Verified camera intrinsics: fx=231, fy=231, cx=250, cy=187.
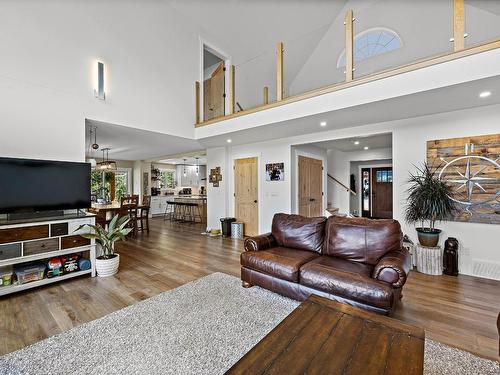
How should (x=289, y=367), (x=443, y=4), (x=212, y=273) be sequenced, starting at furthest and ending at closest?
1. (x=443, y=4)
2. (x=212, y=273)
3. (x=289, y=367)

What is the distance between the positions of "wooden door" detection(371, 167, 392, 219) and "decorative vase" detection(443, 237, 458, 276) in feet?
16.3

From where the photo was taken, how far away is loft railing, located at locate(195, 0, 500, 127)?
2.85m

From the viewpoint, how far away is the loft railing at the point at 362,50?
2.85 metres

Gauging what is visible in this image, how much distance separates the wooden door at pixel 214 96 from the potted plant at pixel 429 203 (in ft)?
13.5

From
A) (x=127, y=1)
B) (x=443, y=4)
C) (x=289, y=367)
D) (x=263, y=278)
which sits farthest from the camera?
(x=443, y=4)

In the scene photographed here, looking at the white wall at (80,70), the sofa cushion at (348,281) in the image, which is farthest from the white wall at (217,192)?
the sofa cushion at (348,281)

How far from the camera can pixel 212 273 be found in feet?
11.2

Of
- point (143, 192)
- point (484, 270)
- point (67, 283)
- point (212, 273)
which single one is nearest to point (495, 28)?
point (484, 270)

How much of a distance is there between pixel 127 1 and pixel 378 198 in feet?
28.6

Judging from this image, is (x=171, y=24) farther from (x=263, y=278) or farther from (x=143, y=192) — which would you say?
(x=143, y=192)

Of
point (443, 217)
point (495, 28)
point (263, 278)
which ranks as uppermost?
point (495, 28)

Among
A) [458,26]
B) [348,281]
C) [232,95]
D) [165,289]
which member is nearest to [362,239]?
[348,281]

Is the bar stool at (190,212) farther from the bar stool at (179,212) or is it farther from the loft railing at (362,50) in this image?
the loft railing at (362,50)

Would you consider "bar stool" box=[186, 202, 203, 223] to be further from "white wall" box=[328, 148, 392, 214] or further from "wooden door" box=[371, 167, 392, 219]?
"wooden door" box=[371, 167, 392, 219]
